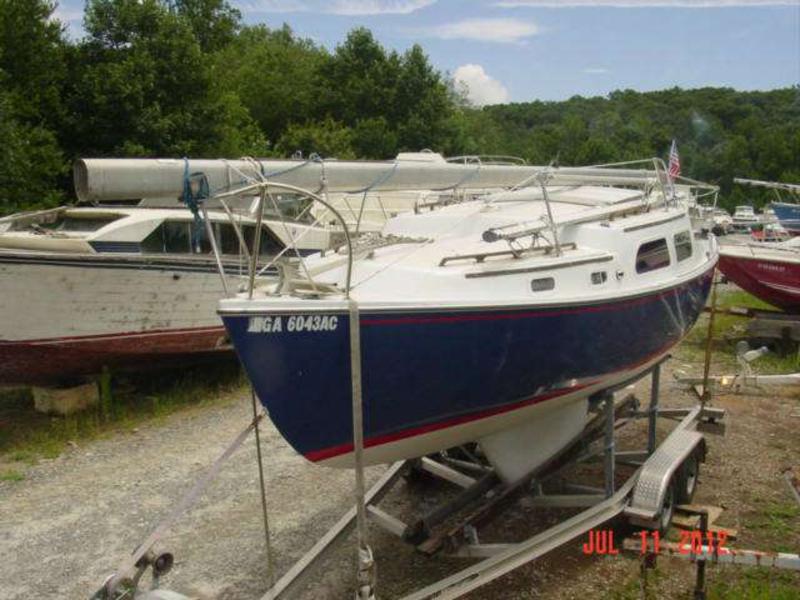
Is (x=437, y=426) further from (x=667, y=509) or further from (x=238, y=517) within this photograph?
(x=238, y=517)

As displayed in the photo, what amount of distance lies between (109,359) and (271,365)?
577 cm

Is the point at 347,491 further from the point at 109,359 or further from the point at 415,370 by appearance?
the point at 109,359

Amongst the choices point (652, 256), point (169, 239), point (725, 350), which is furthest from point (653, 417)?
point (725, 350)

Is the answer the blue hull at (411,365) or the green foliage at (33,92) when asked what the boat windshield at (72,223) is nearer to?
the green foliage at (33,92)

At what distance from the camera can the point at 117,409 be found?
9555 mm

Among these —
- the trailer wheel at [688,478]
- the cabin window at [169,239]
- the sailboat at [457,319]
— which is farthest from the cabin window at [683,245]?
the cabin window at [169,239]

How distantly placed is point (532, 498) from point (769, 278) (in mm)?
8892

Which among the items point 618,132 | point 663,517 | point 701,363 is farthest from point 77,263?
point 618,132

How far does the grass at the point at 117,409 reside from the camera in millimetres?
8562

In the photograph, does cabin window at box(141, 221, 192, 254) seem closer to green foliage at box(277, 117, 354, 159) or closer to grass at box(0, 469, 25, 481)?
grass at box(0, 469, 25, 481)

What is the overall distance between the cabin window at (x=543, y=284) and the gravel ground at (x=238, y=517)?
1985 millimetres

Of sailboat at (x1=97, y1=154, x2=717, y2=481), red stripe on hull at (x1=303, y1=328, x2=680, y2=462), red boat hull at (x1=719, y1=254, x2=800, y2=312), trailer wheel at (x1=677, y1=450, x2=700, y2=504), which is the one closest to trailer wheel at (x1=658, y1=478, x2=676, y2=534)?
trailer wheel at (x1=677, y1=450, x2=700, y2=504)

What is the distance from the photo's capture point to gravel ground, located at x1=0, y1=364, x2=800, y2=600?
18.3ft

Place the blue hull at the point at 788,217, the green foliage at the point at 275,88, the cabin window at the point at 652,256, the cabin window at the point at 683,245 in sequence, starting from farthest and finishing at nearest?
the green foliage at the point at 275,88, the blue hull at the point at 788,217, the cabin window at the point at 683,245, the cabin window at the point at 652,256
